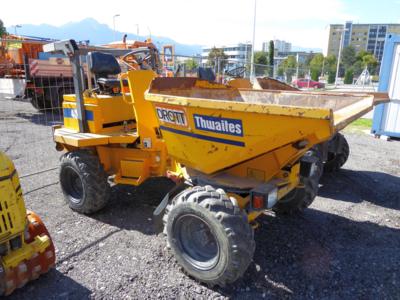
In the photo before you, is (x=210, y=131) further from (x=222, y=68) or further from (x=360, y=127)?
(x=222, y=68)

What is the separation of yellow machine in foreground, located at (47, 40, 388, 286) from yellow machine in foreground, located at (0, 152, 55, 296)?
3.37 ft

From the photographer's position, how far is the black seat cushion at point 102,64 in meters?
3.80

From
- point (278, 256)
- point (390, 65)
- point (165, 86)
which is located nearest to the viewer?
point (278, 256)

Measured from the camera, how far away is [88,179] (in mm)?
3713

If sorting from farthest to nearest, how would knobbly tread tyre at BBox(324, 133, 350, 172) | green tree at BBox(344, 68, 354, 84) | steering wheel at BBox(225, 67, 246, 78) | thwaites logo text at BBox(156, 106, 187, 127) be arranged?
green tree at BBox(344, 68, 354, 84), steering wheel at BBox(225, 67, 246, 78), knobbly tread tyre at BBox(324, 133, 350, 172), thwaites logo text at BBox(156, 106, 187, 127)

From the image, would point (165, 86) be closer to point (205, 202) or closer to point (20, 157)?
point (205, 202)

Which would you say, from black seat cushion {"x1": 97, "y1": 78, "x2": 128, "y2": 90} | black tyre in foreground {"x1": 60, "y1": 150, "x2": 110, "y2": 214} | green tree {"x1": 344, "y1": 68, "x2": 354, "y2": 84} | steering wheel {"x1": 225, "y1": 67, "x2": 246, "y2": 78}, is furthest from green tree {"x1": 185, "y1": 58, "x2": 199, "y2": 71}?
green tree {"x1": 344, "y1": 68, "x2": 354, "y2": 84}

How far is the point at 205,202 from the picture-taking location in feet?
8.35

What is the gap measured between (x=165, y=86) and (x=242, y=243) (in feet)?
5.97

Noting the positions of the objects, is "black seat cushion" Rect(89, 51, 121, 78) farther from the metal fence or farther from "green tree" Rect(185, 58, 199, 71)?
"green tree" Rect(185, 58, 199, 71)

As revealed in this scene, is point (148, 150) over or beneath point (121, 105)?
beneath

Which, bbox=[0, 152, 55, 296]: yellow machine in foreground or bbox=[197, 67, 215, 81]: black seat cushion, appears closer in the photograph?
bbox=[0, 152, 55, 296]: yellow machine in foreground

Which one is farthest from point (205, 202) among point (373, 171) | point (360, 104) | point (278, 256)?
point (373, 171)

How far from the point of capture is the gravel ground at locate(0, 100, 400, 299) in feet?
8.82
